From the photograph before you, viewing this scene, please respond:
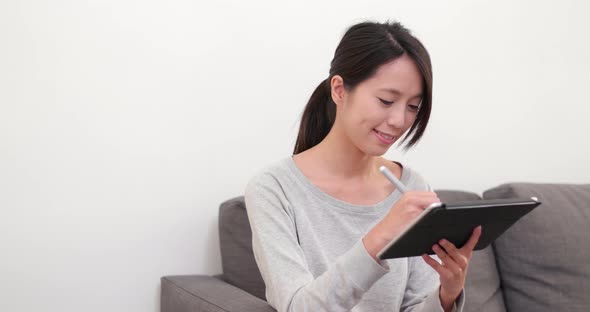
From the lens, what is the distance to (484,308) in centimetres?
181

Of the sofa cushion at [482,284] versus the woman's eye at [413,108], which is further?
the sofa cushion at [482,284]

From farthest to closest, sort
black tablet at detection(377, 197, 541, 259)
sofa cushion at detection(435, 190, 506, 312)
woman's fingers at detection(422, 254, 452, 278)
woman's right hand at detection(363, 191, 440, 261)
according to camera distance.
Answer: sofa cushion at detection(435, 190, 506, 312)
woman's fingers at detection(422, 254, 452, 278)
woman's right hand at detection(363, 191, 440, 261)
black tablet at detection(377, 197, 541, 259)

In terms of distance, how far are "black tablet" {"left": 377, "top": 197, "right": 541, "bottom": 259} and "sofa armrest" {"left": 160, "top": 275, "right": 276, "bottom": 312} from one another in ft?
1.21

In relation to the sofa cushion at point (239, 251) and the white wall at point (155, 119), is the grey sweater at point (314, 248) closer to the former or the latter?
the sofa cushion at point (239, 251)

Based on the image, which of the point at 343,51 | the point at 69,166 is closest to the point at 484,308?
the point at 343,51

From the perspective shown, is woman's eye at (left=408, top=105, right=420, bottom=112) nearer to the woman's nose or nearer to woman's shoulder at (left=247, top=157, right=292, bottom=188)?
the woman's nose

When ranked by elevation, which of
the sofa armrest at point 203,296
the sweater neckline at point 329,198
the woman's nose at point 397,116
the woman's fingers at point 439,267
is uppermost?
the woman's nose at point 397,116

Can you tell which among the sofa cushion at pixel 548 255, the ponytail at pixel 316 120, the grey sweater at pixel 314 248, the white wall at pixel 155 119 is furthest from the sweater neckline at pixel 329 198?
the sofa cushion at pixel 548 255

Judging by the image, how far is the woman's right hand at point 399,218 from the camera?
1.10m

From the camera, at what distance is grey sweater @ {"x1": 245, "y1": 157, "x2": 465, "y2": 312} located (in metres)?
1.22

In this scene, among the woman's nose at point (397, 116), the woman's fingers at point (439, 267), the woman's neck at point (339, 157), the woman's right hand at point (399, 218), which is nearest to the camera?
the woman's right hand at point (399, 218)

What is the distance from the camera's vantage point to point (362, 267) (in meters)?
1.16

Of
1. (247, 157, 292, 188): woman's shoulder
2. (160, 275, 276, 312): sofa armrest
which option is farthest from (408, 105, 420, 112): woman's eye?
(160, 275, 276, 312): sofa armrest

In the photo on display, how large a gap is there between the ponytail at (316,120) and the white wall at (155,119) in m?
0.35
